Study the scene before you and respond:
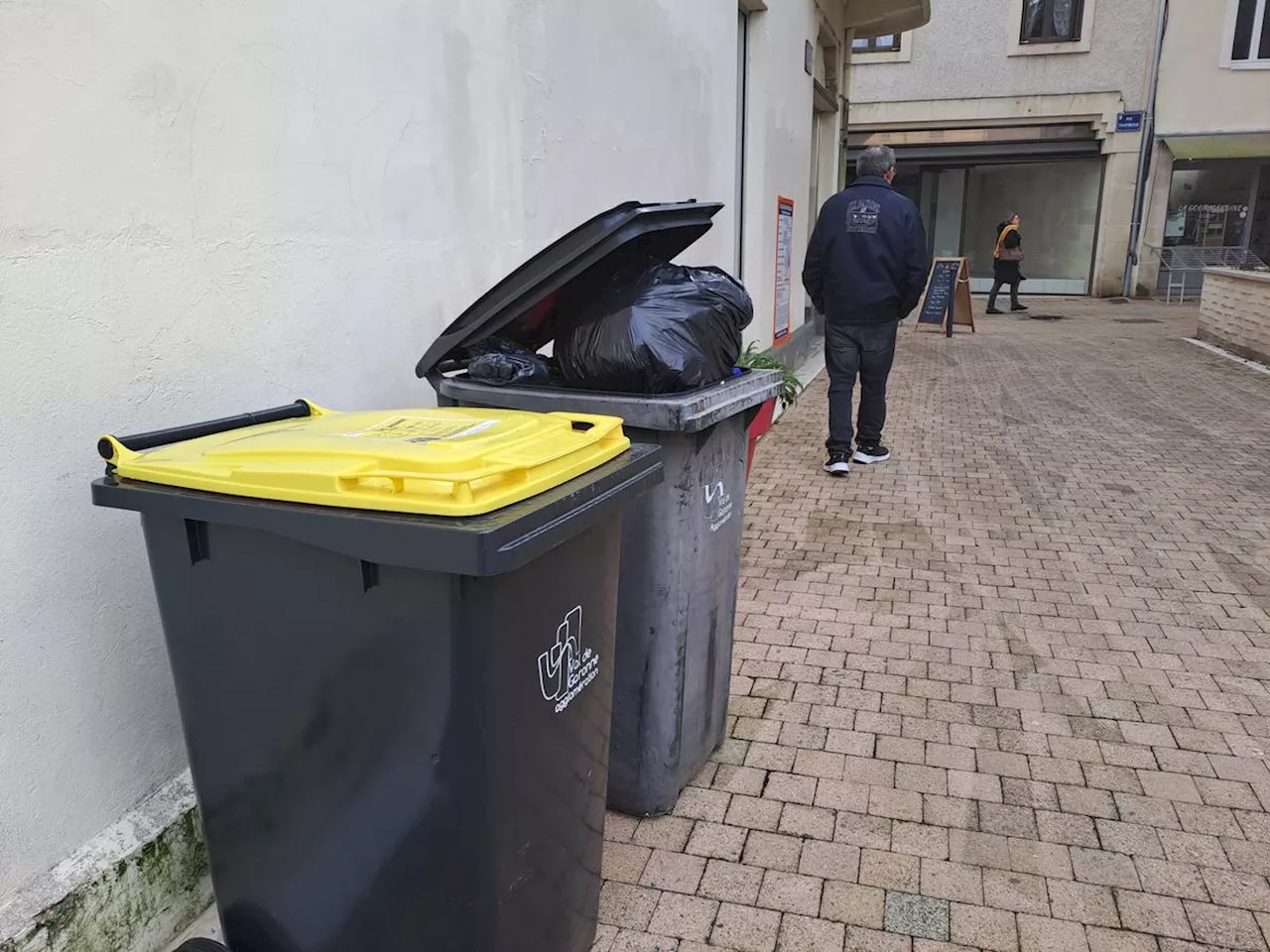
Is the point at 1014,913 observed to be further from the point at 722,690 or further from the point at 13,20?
the point at 13,20

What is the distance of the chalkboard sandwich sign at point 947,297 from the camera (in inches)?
569

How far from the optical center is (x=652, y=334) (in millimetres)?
2461

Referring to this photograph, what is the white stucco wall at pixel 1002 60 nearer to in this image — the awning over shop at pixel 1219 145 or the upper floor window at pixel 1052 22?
Result: the upper floor window at pixel 1052 22

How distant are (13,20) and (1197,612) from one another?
4754 mm

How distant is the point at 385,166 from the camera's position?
300 centimetres

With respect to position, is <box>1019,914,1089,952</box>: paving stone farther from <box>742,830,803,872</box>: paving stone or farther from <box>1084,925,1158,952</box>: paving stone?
<box>742,830,803,872</box>: paving stone

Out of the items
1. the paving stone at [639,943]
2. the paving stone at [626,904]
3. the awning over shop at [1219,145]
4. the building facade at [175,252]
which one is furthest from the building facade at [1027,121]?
the paving stone at [639,943]

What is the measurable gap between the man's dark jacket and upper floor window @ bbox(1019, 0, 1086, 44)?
17348 millimetres

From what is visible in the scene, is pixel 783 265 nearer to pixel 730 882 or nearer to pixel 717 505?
A: pixel 717 505

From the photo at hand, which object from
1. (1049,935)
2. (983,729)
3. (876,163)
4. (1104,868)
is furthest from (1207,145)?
(1049,935)

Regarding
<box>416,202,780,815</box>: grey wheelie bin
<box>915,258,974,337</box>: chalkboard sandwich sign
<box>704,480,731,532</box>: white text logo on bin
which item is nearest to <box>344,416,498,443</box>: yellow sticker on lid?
<box>416,202,780,815</box>: grey wheelie bin

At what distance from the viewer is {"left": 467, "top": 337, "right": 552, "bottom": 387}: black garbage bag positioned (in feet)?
8.55

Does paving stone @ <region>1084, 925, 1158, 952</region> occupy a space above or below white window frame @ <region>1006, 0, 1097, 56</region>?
below

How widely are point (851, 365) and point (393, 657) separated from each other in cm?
529
